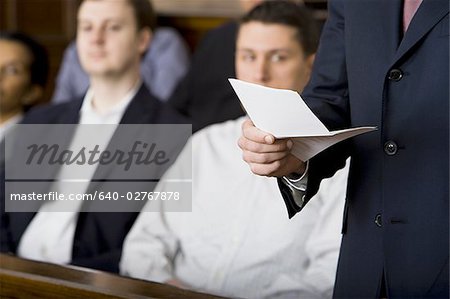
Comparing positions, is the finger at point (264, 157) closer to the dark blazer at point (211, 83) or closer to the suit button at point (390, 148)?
the suit button at point (390, 148)

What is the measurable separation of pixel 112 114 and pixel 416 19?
1.48m

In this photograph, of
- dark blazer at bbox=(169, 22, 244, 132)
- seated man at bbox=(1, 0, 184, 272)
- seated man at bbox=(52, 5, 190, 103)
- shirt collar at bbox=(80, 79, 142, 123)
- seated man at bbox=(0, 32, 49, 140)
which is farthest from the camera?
seated man at bbox=(52, 5, 190, 103)

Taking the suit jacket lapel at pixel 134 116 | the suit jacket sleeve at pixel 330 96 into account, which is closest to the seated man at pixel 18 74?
the suit jacket lapel at pixel 134 116

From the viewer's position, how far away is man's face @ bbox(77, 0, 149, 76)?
2.70 metres

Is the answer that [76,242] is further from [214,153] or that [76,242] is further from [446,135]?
[446,135]

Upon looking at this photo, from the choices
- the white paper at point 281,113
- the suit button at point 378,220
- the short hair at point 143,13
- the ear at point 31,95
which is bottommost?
the suit button at point 378,220

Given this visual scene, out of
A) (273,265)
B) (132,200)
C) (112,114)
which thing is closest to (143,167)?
(132,200)

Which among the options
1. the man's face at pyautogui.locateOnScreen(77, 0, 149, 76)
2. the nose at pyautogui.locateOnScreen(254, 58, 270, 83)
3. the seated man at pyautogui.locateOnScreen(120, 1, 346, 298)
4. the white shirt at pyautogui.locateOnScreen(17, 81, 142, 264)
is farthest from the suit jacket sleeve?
the man's face at pyautogui.locateOnScreen(77, 0, 149, 76)

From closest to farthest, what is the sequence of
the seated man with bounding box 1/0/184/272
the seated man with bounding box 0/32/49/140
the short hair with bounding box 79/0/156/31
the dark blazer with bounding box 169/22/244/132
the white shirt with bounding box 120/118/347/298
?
the white shirt with bounding box 120/118/347/298 → the seated man with bounding box 1/0/184/272 → the short hair with bounding box 79/0/156/31 → the dark blazer with bounding box 169/22/244/132 → the seated man with bounding box 0/32/49/140

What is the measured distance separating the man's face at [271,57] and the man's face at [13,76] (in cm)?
117

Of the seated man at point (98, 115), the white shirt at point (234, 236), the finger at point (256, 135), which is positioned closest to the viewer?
the finger at point (256, 135)

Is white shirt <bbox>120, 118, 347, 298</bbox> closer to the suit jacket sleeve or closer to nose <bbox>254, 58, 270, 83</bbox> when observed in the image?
nose <bbox>254, 58, 270, 83</bbox>

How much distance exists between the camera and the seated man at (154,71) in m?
4.04

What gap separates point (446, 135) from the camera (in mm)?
1332
